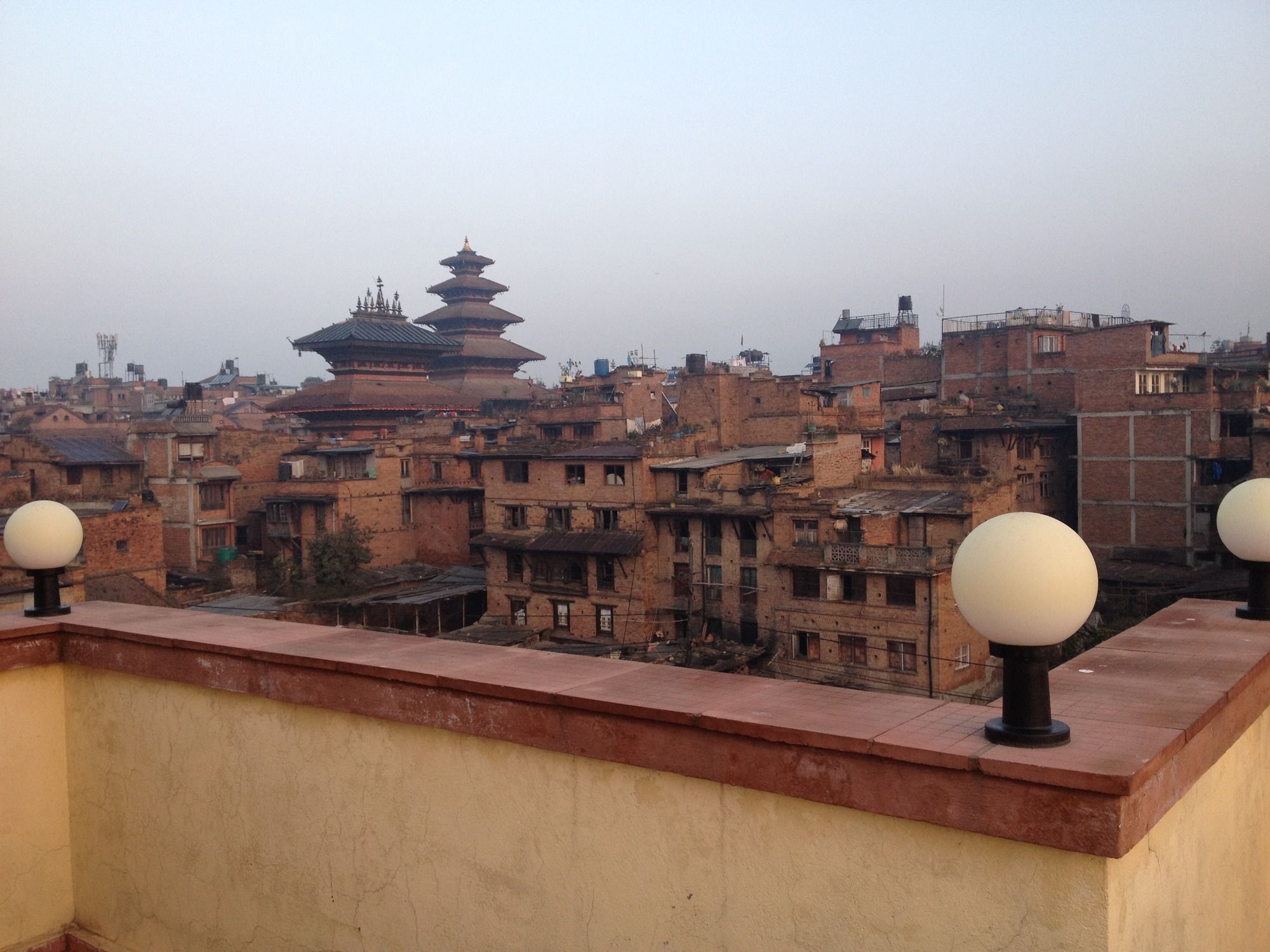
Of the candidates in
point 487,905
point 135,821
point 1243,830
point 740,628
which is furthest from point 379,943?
point 740,628

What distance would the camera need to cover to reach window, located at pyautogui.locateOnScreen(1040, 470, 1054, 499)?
3678 centimetres

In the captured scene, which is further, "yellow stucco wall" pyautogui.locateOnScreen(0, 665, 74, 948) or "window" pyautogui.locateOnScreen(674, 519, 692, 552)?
"window" pyautogui.locateOnScreen(674, 519, 692, 552)

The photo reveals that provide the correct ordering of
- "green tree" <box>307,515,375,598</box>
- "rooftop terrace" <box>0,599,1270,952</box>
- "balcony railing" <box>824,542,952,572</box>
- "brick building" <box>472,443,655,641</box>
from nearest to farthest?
"rooftop terrace" <box>0,599,1270,952</box> < "balcony railing" <box>824,542,952,572</box> < "brick building" <box>472,443,655,641</box> < "green tree" <box>307,515,375,598</box>

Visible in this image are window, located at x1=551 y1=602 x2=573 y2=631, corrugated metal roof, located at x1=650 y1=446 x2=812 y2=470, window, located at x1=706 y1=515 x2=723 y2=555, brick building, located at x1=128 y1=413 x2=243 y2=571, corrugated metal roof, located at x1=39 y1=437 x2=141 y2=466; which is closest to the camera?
window, located at x1=706 y1=515 x2=723 y2=555

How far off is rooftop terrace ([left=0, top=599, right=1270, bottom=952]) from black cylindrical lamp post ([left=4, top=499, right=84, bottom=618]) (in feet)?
1.18

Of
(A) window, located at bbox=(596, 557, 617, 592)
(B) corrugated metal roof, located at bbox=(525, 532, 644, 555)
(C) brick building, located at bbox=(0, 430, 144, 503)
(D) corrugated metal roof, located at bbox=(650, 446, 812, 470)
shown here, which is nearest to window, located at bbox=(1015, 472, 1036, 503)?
(D) corrugated metal roof, located at bbox=(650, 446, 812, 470)

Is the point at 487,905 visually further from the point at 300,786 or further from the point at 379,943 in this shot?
the point at 300,786

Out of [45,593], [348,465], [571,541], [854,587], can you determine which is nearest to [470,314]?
[348,465]

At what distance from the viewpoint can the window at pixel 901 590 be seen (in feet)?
80.3

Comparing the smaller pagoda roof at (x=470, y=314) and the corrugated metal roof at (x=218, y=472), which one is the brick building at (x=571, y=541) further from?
the smaller pagoda roof at (x=470, y=314)

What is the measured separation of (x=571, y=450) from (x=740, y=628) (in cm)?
874

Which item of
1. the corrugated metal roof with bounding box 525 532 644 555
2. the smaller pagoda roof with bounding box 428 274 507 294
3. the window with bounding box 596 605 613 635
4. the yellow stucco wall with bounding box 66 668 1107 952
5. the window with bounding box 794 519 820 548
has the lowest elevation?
the window with bounding box 596 605 613 635

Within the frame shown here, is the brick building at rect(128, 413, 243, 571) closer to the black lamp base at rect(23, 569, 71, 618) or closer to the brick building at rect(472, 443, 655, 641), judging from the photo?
the brick building at rect(472, 443, 655, 641)

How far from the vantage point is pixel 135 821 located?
503cm
